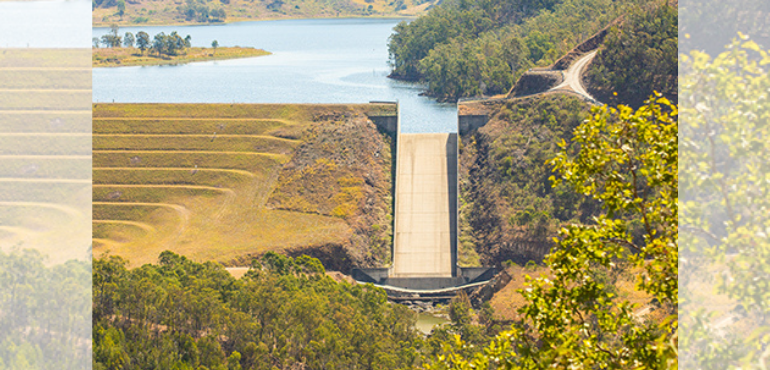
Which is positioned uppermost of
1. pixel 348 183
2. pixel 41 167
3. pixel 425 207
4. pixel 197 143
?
pixel 197 143

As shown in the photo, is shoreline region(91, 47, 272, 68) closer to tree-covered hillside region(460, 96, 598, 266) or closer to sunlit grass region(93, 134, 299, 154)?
sunlit grass region(93, 134, 299, 154)

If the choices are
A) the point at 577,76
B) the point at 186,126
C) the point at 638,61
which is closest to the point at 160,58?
the point at 186,126

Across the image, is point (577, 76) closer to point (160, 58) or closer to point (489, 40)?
point (489, 40)

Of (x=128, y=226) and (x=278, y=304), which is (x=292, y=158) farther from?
(x=278, y=304)

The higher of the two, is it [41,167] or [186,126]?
[186,126]

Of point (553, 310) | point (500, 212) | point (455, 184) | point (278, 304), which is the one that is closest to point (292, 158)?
point (455, 184)
